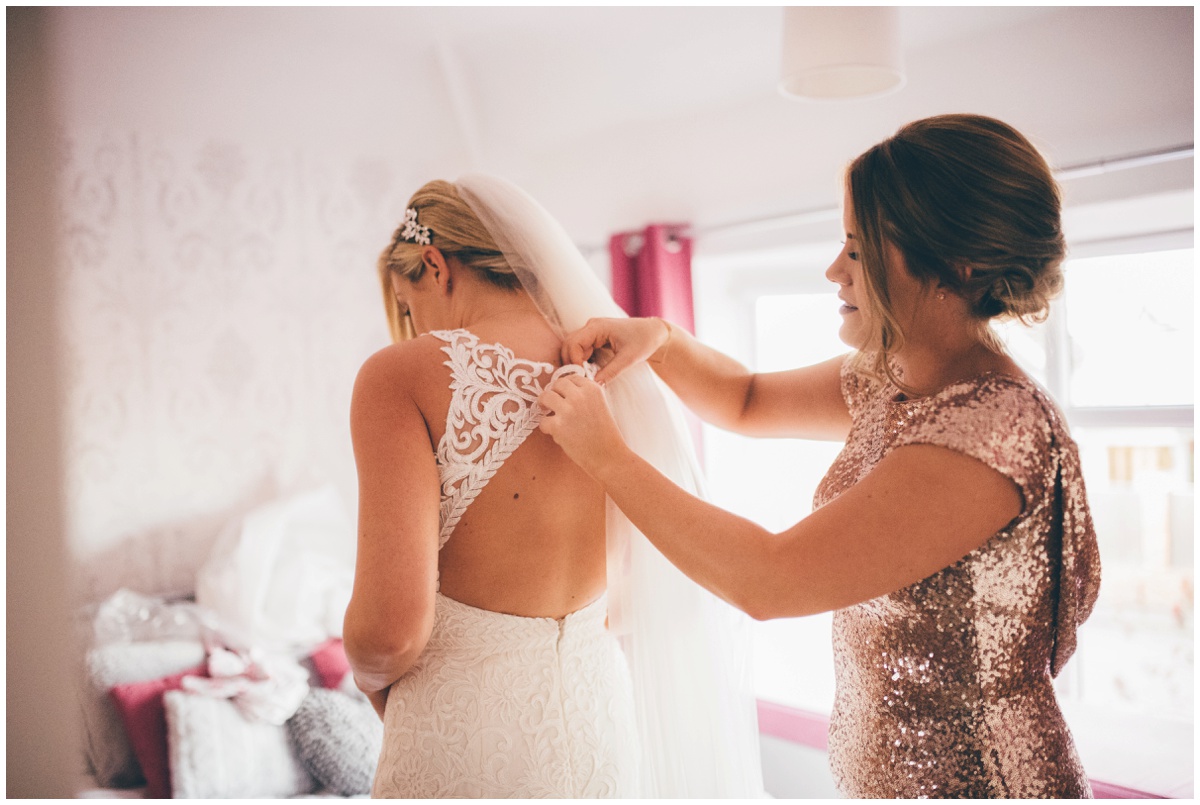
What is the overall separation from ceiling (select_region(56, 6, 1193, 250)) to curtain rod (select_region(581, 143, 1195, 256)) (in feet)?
0.15

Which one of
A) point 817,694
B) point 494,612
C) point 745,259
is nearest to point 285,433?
point 745,259

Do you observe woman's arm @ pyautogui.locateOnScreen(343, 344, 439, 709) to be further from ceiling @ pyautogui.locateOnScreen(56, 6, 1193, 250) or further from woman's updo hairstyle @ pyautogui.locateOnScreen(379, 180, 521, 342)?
ceiling @ pyautogui.locateOnScreen(56, 6, 1193, 250)

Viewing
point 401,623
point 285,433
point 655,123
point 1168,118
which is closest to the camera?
point 401,623

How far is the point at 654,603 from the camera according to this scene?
1.44m

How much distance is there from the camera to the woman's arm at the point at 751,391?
5.32 feet

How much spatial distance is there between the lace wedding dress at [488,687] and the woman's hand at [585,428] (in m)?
0.08

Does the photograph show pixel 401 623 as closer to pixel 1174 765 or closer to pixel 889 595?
pixel 889 595

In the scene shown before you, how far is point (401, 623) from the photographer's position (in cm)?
117

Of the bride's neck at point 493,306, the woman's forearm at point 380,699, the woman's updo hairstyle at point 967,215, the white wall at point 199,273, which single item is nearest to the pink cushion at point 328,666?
the white wall at point 199,273

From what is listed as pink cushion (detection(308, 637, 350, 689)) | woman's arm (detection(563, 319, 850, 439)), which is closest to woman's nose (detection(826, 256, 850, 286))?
woman's arm (detection(563, 319, 850, 439))

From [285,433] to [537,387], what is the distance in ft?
6.53

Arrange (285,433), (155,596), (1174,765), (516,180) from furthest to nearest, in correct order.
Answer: (516,180) → (285,433) → (155,596) → (1174,765)

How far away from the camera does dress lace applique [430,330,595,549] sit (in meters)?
1.25

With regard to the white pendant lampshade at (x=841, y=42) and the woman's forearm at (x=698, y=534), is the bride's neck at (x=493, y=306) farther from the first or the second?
the white pendant lampshade at (x=841, y=42)
